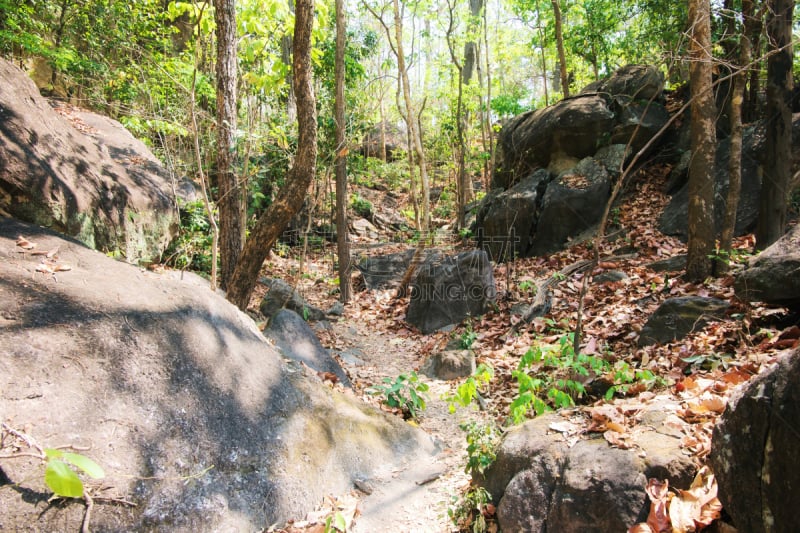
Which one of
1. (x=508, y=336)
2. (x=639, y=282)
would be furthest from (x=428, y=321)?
(x=639, y=282)

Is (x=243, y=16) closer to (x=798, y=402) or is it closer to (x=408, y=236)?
(x=798, y=402)

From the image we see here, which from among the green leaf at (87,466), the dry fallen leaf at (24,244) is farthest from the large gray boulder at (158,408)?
the green leaf at (87,466)

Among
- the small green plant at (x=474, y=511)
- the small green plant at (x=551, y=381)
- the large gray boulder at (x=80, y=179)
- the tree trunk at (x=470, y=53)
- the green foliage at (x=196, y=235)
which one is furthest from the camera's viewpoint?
the tree trunk at (x=470, y=53)

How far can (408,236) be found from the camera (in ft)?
53.2

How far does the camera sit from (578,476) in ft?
8.18

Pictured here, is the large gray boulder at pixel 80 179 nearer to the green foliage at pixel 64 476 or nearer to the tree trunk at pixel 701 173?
the green foliage at pixel 64 476

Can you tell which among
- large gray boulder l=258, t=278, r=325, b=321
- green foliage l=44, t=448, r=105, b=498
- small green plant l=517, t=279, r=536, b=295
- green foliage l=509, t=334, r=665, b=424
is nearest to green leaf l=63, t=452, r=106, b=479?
green foliage l=44, t=448, r=105, b=498

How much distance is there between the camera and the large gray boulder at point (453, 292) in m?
8.46

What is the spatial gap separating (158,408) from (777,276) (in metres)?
4.76

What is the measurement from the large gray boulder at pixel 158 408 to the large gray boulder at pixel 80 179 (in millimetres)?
752

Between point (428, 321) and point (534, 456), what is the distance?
6.03m

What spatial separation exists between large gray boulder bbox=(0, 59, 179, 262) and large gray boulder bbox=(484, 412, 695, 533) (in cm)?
476

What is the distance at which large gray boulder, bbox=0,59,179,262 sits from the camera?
14.3ft

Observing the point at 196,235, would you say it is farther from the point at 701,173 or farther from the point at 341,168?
the point at 701,173
